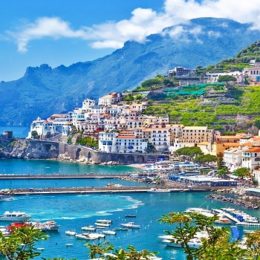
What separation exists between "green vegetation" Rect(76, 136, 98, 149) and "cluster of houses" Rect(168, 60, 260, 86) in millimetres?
20473

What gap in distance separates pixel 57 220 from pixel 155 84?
64.6m

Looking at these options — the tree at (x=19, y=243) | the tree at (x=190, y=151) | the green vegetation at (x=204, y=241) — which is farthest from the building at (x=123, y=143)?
the tree at (x=19, y=243)

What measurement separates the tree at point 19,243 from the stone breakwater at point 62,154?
66.0 metres

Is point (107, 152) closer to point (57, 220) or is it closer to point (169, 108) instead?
point (169, 108)

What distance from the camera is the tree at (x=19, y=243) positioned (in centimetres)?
1566

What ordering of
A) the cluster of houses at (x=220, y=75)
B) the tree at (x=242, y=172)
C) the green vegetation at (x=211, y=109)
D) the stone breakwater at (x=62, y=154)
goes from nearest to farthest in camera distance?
the tree at (x=242, y=172), the stone breakwater at (x=62, y=154), the green vegetation at (x=211, y=109), the cluster of houses at (x=220, y=75)

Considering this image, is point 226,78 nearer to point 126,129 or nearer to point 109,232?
point 126,129

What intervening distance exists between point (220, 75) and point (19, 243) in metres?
91.4

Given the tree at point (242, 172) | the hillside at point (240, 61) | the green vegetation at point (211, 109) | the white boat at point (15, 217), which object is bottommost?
the white boat at point (15, 217)

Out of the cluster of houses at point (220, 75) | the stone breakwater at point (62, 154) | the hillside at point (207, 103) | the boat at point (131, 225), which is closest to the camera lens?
the boat at point (131, 225)

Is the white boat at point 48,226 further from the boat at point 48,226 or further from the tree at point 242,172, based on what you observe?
the tree at point 242,172

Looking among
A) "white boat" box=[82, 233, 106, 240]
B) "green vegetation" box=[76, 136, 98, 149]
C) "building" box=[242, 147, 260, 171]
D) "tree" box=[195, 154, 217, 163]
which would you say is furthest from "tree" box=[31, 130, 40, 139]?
"white boat" box=[82, 233, 106, 240]

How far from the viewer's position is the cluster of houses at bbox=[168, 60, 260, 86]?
103m

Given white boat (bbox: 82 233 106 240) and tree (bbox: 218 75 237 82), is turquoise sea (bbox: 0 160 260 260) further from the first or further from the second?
tree (bbox: 218 75 237 82)
